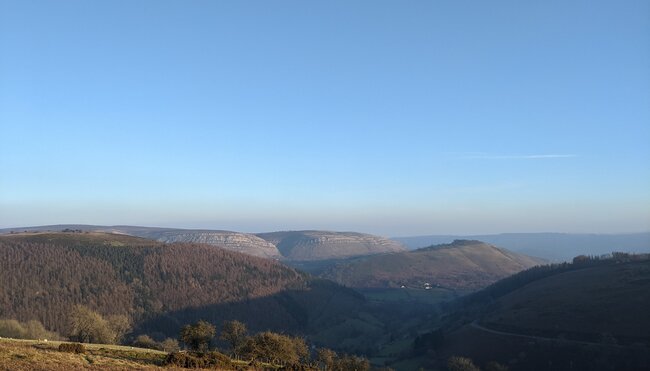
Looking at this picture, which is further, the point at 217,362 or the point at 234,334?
the point at 234,334

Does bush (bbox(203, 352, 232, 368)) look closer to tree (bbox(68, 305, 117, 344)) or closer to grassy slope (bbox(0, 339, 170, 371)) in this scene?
grassy slope (bbox(0, 339, 170, 371))

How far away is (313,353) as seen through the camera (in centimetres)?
19450

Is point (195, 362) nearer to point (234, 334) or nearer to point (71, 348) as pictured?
point (71, 348)

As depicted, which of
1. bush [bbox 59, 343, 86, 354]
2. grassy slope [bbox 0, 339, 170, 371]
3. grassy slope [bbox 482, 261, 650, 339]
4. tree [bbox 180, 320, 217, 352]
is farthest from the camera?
grassy slope [bbox 482, 261, 650, 339]

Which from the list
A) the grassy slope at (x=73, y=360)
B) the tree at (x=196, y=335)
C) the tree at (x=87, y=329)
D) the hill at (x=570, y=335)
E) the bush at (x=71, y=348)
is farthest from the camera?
the hill at (x=570, y=335)

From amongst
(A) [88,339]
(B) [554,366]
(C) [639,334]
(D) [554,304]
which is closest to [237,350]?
(A) [88,339]

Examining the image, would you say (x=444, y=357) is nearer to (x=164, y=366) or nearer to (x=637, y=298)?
(x=637, y=298)

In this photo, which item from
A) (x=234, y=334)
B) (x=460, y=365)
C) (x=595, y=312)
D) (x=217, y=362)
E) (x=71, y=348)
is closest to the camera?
(x=71, y=348)

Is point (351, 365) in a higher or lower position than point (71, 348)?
lower

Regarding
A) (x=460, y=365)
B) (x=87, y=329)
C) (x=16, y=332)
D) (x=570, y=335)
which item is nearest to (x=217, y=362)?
(x=87, y=329)

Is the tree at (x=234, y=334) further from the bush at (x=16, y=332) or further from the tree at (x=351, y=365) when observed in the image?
the bush at (x=16, y=332)

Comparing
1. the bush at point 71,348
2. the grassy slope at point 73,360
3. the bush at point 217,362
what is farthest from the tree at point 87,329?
the bush at point 217,362

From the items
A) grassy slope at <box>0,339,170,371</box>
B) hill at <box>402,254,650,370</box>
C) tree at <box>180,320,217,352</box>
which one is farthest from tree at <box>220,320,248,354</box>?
hill at <box>402,254,650,370</box>

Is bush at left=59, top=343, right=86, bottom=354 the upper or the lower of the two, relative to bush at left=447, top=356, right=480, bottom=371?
upper
